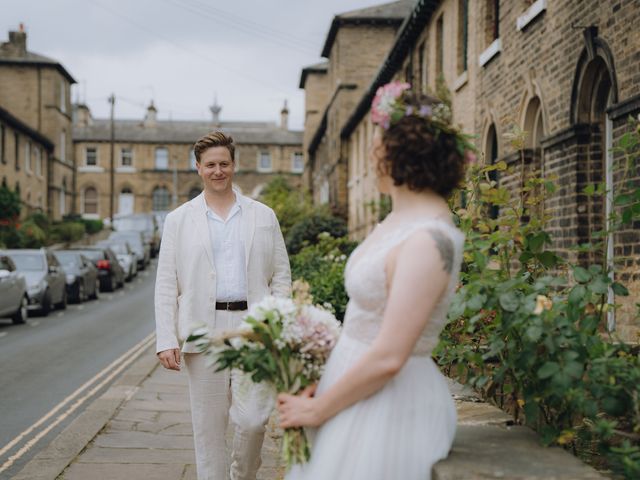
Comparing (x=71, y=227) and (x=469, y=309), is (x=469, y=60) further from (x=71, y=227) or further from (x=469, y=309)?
(x=71, y=227)

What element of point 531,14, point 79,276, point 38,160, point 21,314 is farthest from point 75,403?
point 38,160

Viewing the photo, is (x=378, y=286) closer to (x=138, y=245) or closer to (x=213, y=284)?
(x=213, y=284)

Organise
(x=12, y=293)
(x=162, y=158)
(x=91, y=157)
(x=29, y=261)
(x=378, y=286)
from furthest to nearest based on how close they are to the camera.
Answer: (x=162, y=158) → (x=91, y=157) → (x=29, y=261) → (x=12, y=293) → (x=378, y=286)

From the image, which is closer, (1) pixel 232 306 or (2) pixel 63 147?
(1) pixel 232 306

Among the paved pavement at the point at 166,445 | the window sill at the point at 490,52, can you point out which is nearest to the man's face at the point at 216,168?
the paved pavement at the point at 166,445

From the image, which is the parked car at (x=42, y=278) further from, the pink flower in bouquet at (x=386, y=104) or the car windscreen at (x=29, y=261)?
the pink flower in bouquet at (x=386, y=104)

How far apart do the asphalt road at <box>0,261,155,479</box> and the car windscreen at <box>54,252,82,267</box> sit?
73.1 inches

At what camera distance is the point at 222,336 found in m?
3.02

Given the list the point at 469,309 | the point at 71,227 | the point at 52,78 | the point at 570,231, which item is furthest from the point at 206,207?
the point at 52,78

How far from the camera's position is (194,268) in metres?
4.94

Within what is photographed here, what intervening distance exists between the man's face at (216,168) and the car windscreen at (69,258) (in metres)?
22.9

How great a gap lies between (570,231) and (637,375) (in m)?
7.98

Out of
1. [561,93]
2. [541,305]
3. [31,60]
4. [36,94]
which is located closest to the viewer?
[541,305]

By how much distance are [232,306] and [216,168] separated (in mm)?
784
